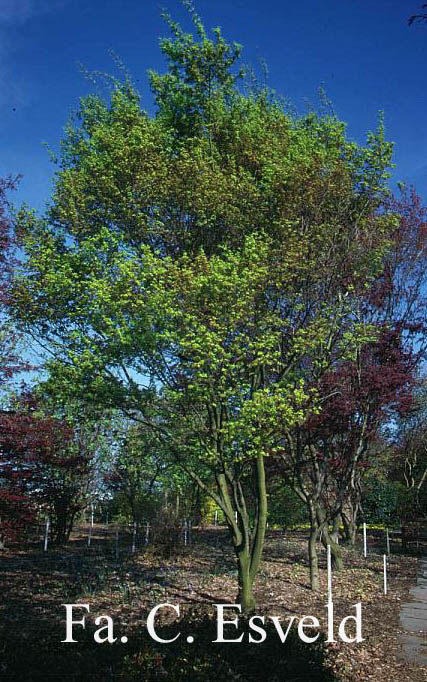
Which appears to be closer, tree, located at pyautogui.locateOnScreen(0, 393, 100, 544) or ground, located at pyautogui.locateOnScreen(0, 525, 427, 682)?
ground, located at pyautogui.locateOnScreen(0, 525, 427, 682)

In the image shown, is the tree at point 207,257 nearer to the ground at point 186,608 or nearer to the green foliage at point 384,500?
the ground at point 186,608

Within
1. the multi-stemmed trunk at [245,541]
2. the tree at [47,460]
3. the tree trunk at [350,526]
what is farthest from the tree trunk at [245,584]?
the tree trunk at [350,526]

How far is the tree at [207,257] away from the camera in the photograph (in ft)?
27.0

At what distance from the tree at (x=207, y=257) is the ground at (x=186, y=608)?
1842 millimetres

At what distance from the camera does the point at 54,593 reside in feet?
33.0

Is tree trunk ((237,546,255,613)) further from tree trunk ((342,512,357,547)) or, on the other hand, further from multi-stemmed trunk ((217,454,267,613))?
tree trunk ((342,512,357,547))

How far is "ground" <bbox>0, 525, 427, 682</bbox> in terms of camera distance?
155 inches

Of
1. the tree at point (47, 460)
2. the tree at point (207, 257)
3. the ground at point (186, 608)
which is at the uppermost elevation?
the tree at point (207, 257)

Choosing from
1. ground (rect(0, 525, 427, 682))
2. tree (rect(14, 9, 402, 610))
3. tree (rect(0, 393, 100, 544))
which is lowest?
ground (rect(0, 525, 427, 682))

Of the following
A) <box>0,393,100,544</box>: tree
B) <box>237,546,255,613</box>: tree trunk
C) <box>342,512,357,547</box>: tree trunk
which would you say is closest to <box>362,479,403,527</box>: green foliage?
<box>342,512,357,547</box>: tree trunk

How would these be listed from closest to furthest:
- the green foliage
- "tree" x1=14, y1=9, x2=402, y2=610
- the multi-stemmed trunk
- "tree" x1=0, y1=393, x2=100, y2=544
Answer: "tree" x1=14, y1=9, x2=402, y2=610
the multi-stemmed trunk
"tree" x1=0, y1=393, x2=100, y2=544
the green foliage

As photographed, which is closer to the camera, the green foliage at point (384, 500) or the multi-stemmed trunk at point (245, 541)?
the multi-stemmed trunk at point (245, 541)

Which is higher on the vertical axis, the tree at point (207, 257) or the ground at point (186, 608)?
the tree at point (207, 257)

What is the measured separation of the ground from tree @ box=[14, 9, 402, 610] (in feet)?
6.04
